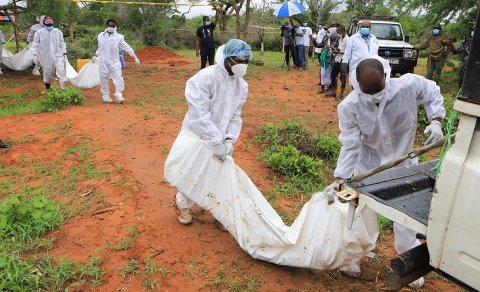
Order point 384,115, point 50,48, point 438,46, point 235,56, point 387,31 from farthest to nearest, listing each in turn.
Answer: point 387,31
point 438,46
point 50,48
point 235,56
point 384,115

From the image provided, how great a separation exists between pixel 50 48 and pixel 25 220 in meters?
5.87

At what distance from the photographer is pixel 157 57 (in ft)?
55.4

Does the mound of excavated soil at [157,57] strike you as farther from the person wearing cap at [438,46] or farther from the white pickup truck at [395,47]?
the person wearing cap at [438,46]

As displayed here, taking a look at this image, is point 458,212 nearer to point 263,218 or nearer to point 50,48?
point 263,218

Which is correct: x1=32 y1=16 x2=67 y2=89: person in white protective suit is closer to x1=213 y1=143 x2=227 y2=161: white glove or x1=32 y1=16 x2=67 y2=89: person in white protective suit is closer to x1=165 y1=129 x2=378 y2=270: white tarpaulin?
x1=165 y1=129 x2=378 y2=270: white tarpaulin

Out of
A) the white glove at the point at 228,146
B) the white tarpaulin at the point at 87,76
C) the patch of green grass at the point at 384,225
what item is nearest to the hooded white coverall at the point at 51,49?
the white tarpaulin at the point at 87,76

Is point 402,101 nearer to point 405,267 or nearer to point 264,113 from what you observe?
point 405,267

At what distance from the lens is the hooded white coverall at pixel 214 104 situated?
3.08 m

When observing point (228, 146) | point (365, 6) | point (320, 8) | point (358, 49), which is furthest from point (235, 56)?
point (365, 6)

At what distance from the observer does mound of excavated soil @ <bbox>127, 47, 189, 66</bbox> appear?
1568cm

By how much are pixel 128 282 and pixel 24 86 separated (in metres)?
8.96

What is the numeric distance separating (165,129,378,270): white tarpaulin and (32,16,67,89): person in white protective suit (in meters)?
6.22

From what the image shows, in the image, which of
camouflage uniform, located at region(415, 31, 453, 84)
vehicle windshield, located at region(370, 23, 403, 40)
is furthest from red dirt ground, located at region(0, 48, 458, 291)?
vehicle windshield, located at region(370, 23, 403, 40)

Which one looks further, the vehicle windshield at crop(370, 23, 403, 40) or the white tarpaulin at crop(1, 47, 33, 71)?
the vehicle windshield at crop(370, 23, 403, 40)
